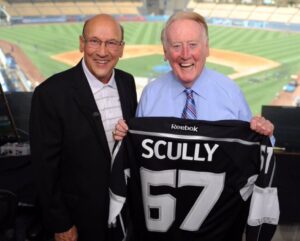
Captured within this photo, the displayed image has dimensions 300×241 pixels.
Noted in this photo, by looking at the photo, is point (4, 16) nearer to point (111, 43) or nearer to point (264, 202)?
point (111, 43)

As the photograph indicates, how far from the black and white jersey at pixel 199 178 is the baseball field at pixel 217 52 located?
11.4 ft

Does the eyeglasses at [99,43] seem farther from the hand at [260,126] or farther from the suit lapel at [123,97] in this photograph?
the hand at [260,126]

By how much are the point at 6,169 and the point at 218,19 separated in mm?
3748

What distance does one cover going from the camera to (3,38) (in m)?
4.94

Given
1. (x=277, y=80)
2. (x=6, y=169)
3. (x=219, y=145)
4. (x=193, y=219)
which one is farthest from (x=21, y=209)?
(x=277, y=80)

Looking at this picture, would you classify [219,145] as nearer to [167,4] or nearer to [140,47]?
[167,4]

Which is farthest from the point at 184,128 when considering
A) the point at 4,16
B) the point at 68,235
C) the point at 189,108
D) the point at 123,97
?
the point at 4,16

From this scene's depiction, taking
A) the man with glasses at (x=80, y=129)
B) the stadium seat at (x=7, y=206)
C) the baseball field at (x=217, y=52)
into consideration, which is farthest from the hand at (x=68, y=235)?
the baseball field at (x=217, y=52)

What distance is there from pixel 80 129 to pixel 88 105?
0.12 m

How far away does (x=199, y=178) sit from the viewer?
156 centimetres

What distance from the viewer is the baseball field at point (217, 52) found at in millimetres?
5246

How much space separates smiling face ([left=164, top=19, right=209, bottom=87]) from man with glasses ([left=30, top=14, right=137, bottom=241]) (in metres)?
0.29

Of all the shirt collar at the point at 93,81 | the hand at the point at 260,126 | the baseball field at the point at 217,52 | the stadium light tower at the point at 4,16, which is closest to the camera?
the hand at the point at 260,126

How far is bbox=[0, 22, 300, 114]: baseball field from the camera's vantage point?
17.2 feet
